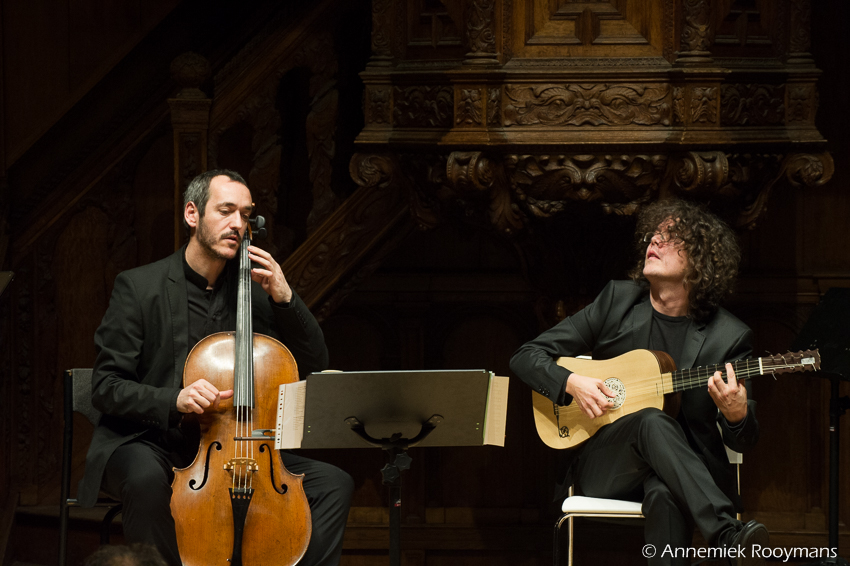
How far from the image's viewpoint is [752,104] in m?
4.28

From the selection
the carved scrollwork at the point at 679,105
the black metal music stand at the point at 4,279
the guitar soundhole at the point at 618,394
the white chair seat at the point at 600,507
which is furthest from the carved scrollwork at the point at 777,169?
the black metal music stand at the point at 4,279

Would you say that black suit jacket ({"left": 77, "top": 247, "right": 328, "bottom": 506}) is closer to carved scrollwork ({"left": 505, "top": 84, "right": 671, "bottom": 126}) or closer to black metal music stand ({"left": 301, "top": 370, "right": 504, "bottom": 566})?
black metal music stand ({"left": 301, "top": 370, "right": 504, "bottom": 566})

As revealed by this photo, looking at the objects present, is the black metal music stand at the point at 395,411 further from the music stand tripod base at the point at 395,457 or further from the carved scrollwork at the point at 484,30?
the carved scrollwork at the point at 484,30

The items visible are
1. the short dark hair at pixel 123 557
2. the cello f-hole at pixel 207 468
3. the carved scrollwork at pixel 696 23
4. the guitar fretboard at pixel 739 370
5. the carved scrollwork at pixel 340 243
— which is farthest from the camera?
the carved scrollwork at pixel 340 243

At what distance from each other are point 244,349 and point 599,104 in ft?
5.30

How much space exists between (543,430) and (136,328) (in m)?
1.55

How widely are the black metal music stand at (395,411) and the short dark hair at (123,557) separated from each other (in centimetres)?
132

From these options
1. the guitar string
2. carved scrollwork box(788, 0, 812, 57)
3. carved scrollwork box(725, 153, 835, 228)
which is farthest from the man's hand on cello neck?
carved scrollwork box(788, 0, 812, 57)

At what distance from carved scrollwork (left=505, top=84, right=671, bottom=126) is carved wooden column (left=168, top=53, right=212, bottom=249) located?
144 cm

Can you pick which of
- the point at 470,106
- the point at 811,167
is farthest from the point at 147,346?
the point at 811,167

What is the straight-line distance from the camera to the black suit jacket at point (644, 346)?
4.02 m

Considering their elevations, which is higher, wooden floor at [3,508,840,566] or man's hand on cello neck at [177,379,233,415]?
man's hand on cello neck at [177,379,233,415]

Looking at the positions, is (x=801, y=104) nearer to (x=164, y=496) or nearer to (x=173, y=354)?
(x=173, y=354)

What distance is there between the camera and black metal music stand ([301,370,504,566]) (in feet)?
11.3
